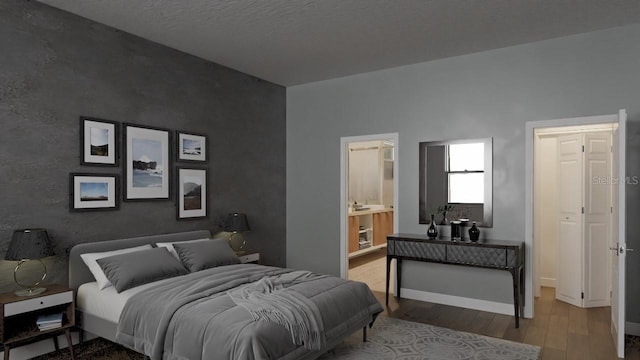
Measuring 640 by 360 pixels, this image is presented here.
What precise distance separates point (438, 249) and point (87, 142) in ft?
12.3

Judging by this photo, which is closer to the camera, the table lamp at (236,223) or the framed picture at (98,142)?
the framed picture at (98,142)

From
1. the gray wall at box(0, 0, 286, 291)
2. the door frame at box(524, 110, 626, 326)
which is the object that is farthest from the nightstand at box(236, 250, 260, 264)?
the door frame at box(524, 110, 626, 326)

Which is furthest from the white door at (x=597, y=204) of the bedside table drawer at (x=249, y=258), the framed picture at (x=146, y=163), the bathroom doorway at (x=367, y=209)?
the framed picture at (x=146, y=163)

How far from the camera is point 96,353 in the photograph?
3.50 metres

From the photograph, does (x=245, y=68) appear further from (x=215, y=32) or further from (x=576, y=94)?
(x=576, y=94)

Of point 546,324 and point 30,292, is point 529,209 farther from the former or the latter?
point 30,292

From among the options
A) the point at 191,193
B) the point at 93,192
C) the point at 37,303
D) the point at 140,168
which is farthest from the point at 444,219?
the point at 37,303

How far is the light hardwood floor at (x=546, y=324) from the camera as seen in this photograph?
11.6ft

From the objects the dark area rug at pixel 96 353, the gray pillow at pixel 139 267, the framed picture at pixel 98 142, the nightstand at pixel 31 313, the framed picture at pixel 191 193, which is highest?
the framed picture at pixel 98 142

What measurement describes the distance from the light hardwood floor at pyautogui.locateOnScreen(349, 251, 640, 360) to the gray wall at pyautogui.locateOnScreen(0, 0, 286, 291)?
2512 millimetres

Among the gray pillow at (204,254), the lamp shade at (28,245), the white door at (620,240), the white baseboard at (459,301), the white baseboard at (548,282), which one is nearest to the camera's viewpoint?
the lamp shade at (28,245)

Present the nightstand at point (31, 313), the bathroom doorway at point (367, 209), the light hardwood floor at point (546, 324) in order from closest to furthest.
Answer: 1. the nightstand at point (31, 313)
2. the light hardwood floor at point (546, 324)
3. the bathroom doorway at point (367, 209)

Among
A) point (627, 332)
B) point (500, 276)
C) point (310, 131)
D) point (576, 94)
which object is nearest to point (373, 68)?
point (310, 131)

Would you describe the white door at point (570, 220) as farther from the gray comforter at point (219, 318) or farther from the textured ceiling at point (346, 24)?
the gray comforter at point (219, 318)
